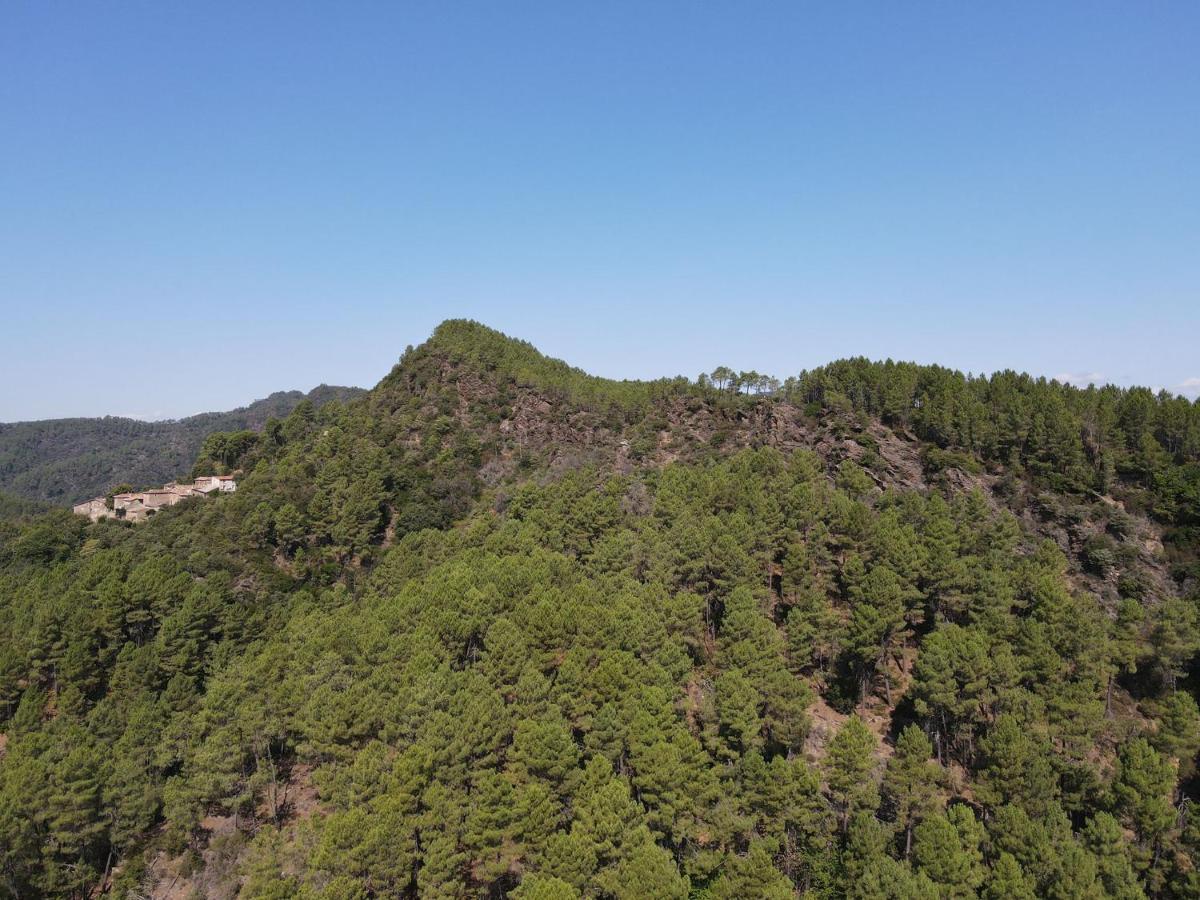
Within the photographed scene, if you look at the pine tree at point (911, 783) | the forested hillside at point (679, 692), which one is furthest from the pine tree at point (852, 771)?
the pine tree at point (911, 783)

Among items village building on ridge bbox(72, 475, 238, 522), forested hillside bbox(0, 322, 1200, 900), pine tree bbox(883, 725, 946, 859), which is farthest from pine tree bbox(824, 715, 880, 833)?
village building on ridge bbox(72, 475, 238, 522)

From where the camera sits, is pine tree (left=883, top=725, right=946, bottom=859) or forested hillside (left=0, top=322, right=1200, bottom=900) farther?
pine tree (left=883, top=725, right=946, bottom=859)

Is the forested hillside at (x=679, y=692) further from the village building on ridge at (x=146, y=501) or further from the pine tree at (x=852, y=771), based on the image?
the village building on ridge at (x=146, y=501)

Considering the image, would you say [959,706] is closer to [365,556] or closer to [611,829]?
[611,829]

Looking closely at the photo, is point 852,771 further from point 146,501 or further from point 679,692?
point 146,501

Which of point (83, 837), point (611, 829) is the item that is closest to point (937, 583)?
point (611, 829)

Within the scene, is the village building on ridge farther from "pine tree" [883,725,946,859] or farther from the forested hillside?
"pine tree" [883,725,946,859]

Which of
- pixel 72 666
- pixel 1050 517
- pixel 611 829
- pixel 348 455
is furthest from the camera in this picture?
pixel 348 455
